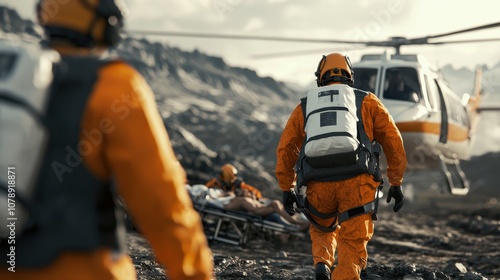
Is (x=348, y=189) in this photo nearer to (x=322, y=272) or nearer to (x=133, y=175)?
(x=322, y=272)

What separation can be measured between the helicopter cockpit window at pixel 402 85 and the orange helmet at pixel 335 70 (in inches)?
183

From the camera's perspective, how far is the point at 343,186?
3.80 meters

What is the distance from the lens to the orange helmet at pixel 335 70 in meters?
4.17

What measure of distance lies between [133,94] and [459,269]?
17.7 ft

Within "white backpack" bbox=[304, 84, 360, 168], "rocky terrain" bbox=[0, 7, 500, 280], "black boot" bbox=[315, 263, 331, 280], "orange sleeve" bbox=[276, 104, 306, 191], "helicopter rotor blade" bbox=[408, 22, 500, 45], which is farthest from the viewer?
"helicopter rotor blade" bbox=[408, 22, 500, 45]

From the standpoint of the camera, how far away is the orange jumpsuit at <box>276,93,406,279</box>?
359 cm

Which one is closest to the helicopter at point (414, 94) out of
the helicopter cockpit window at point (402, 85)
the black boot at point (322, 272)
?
the helicopter cockpit window at point (402, 85)

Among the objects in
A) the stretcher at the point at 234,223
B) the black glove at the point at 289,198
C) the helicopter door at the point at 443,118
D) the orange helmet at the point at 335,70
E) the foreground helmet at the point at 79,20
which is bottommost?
the stretcher at the point at 234,223

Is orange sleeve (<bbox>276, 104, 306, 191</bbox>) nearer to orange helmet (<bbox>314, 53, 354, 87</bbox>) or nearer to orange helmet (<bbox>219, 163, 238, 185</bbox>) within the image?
orange helmet (<bbox>314, 53, 354, 87</bbox>)

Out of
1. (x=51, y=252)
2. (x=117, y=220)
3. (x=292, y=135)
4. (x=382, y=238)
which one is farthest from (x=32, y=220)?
(x=382, y=238)

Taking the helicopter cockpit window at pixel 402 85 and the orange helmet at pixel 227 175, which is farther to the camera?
the orange helmet at pixel 227 175

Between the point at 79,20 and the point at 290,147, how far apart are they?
286cm

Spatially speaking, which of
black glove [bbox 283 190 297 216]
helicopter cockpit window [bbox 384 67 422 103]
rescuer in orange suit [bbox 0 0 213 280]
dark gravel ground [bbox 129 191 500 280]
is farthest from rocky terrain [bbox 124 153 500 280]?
rescuer in orange suit [bbox 0 0 213 280]

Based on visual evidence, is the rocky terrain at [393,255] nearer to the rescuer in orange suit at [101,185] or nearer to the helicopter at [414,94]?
the helicopter at [414,94]
